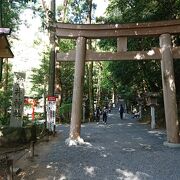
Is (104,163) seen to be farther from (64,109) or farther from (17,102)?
(64,109)

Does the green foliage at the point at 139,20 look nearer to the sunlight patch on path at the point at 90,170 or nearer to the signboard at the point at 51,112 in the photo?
the signboard at the point at 51,112

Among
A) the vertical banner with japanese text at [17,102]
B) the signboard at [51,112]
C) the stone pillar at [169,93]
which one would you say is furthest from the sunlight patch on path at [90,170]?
the signboard at [51,112]

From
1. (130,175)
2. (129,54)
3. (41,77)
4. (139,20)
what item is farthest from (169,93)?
(41,77)

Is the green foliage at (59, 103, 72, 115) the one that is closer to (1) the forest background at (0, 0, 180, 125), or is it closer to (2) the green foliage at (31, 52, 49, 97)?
(1) the forest background at (0, 0, 180, 125)

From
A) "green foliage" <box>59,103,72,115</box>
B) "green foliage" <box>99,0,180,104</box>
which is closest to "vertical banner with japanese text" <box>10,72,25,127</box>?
"green foliage" <box>99,0,180,104</box>

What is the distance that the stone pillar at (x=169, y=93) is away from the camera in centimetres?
1299

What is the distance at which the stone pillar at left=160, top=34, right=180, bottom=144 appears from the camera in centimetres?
1299

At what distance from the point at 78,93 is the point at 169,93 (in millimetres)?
3906

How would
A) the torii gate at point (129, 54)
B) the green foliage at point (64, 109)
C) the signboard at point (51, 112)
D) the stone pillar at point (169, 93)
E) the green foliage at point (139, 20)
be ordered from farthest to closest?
the green foliage at point (64, 109) < the green foliage at point (139, 20) < the signboard at point (51, 112) < the torii gate at point (129, 54) < the stone pillar at point (169, 93)

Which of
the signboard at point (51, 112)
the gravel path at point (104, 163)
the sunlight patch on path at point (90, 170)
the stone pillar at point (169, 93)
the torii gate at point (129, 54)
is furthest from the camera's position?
the signboard at point (51, 112)

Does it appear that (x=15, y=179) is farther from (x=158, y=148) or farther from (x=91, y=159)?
(x=158, y=148)

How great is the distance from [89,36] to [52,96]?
15.1 feet

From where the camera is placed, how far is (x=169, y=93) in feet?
43.4

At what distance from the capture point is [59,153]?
11.4 meters
